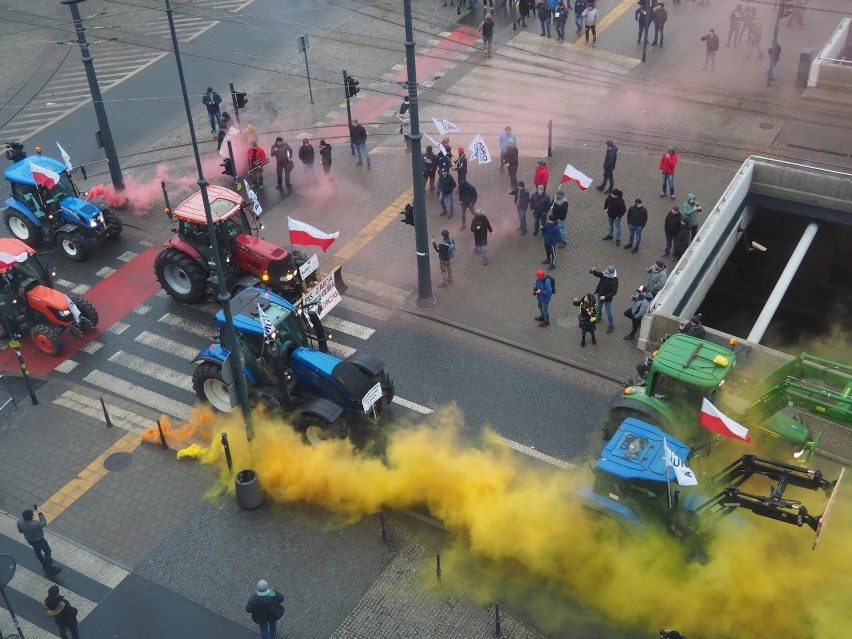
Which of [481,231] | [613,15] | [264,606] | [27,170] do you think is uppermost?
[27,170]

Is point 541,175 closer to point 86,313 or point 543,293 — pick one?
point 543,293

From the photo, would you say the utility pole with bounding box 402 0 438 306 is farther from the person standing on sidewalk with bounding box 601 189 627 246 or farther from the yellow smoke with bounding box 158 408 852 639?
the yellow smoke with bounding box 158 408 852 639

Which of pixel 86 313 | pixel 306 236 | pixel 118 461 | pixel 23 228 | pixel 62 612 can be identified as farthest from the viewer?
pixel 23 228

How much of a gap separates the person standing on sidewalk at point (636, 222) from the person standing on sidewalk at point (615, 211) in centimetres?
26

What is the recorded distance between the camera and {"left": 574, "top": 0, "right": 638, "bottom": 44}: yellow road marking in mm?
30720

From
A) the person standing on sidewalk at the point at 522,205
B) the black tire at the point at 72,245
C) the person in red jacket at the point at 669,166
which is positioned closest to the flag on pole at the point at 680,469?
the person standing on sidewalk at the point at 522,205

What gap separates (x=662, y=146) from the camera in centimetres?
2498

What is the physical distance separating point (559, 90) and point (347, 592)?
60.7 ft

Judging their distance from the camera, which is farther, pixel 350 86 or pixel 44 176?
pixel 350 86

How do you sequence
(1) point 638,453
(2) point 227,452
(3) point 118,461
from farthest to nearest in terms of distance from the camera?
1. (3) point 118,461
2. (2) point 227,452
3. (1) point 638,453

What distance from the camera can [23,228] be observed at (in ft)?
72.4

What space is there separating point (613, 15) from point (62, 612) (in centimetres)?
2618

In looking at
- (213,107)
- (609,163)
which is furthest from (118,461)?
(213,107)

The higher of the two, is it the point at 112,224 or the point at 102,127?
the point at 102,127
